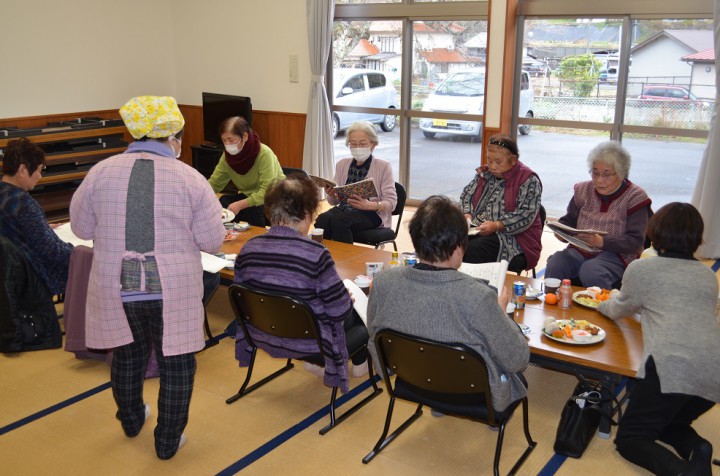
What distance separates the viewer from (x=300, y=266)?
281cm

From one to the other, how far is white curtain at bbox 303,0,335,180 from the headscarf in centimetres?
490

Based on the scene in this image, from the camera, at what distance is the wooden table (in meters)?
3.77

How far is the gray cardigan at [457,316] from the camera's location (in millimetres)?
2377

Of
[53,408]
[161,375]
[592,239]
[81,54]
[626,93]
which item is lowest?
[53,408]

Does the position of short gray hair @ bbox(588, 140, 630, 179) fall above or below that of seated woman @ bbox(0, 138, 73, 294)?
above

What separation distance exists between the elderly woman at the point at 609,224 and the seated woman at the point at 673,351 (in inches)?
43.5

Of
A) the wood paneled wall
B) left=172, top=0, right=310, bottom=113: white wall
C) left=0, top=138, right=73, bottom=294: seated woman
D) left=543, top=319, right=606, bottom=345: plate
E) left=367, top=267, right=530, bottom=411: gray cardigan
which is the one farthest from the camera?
the wood paneled wall

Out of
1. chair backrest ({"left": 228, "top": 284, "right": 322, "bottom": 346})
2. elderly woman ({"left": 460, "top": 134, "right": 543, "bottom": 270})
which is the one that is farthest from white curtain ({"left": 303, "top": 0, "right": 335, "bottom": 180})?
chair backrest ({"left": 228, "top": 284, "right": 322, "bottom": 346})

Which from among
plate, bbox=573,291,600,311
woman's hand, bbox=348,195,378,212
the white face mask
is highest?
the white face mask

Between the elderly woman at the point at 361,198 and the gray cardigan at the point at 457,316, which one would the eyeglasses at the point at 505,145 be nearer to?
the elderly woman at the point at 361,198

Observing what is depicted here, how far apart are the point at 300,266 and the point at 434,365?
688 mm

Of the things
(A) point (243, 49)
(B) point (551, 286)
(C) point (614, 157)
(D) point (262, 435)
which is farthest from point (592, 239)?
(A) point (243, 49)

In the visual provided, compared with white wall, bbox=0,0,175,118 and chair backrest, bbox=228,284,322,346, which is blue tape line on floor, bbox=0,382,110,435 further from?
white wall, bbox=0,0,175,118

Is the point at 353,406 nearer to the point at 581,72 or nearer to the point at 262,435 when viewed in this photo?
the point at 262,435
